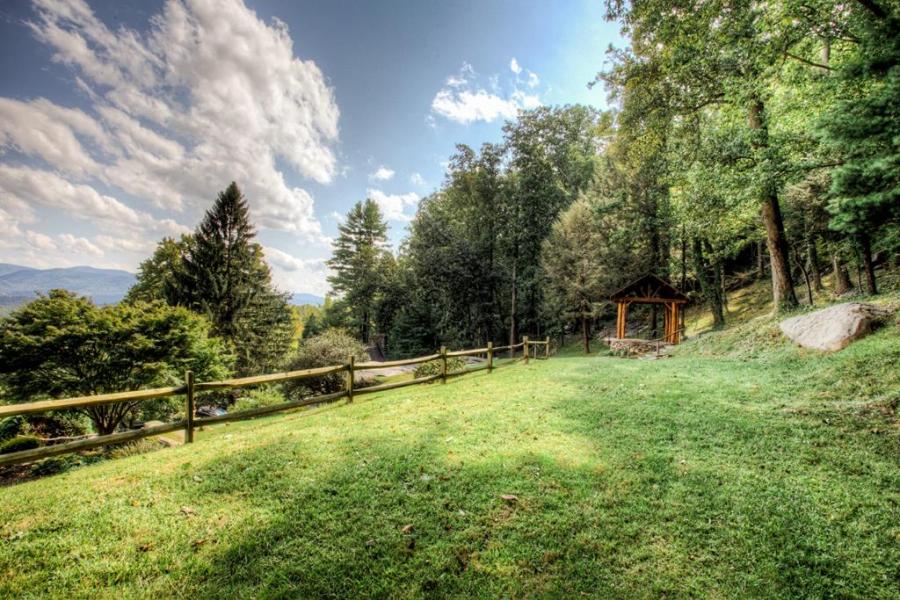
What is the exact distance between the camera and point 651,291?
17.9m

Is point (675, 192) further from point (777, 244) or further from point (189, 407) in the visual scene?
point (189, 407)

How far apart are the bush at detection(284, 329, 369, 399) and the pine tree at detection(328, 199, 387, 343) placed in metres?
18.4

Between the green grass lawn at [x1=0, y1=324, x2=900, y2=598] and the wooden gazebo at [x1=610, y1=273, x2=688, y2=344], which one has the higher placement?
the wooden gazebo at [x1=610, y1=273, x2=688, y2=344]

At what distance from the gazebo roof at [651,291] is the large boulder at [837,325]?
25.9 ft

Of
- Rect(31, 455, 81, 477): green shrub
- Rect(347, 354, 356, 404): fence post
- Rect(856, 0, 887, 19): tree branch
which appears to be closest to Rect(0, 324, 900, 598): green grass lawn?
Rect(347, 354, 356, 404): fence post

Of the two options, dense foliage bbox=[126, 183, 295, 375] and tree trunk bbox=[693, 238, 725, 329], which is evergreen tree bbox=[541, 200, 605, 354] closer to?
tree trunk bbox=[693, 238, 725, 329]

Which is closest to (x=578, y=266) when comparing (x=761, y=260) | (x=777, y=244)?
(x=777, y=244)

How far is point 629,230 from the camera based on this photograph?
22.3 m

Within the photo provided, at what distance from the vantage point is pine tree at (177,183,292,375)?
73.6ft

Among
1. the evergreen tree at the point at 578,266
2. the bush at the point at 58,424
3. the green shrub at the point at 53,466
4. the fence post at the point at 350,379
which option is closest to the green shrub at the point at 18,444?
the green shrub at the point at 53,466

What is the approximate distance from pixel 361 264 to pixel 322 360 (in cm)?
2289

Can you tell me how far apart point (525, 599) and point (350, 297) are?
37.4 meters

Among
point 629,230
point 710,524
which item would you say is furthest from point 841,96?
point 629,230

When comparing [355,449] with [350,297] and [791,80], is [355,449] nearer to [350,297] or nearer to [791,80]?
[791,80]
